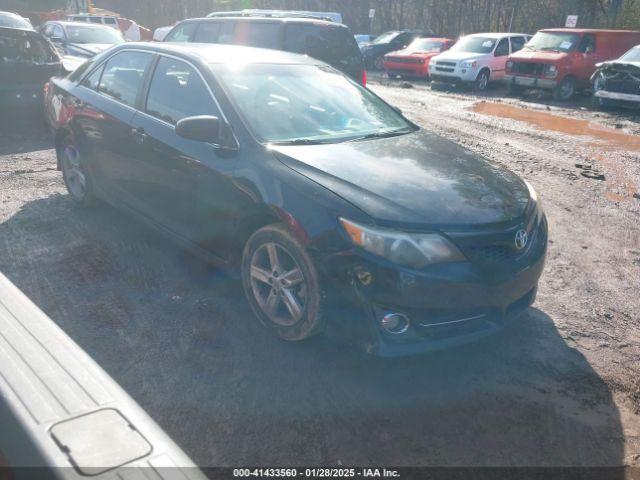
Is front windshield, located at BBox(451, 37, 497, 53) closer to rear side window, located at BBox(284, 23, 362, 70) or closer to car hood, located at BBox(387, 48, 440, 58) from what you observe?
car hood, located at BBox(387, 48, 440, 58)

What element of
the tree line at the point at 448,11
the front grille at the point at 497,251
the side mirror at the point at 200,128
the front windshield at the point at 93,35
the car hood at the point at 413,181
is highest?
the tree line at the point at 448,11

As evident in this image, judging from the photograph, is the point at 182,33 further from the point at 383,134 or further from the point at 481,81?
the point at 481,81

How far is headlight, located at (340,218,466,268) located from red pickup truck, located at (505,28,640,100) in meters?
14.2

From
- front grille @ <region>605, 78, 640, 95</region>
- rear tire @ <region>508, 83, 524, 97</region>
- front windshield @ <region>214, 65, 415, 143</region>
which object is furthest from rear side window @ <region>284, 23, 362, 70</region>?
rear tire @ <region>508, 83, 524, 97</region>

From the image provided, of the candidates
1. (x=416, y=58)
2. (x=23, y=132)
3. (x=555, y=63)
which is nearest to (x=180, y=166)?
(x=23, y=132)

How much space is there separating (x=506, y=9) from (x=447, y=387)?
27.1 m

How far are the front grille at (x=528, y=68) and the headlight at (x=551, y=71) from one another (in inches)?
4.7

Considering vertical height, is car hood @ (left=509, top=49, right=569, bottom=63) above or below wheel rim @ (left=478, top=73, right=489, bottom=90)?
above

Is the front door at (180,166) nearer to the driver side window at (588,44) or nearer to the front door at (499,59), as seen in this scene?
the driver side window at (588,44)

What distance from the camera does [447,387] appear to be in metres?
3.20

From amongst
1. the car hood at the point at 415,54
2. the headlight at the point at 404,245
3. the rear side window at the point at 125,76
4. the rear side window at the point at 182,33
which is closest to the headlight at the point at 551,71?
the car hood at the point at 415,54

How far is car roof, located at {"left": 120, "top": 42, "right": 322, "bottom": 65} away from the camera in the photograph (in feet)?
14.3

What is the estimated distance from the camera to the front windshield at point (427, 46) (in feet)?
68.4

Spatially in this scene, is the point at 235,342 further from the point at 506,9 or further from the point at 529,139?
the point at 506,9
